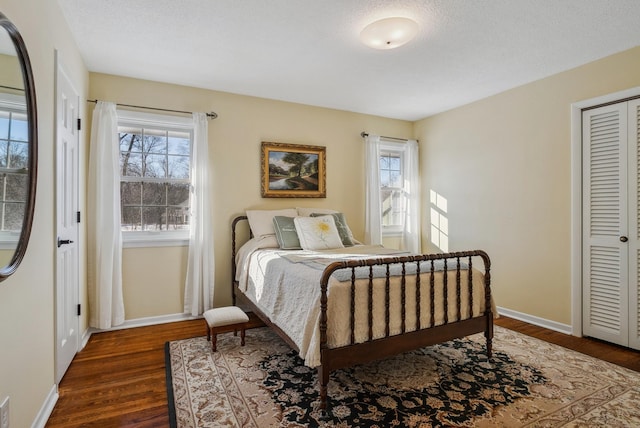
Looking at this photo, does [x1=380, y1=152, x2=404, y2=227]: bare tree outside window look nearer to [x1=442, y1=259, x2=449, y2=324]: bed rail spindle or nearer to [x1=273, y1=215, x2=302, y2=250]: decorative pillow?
[x1=273, y1=215, x2=302, y2=250]: decorative pillow

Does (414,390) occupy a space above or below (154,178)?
below

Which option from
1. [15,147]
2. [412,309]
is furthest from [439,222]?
[15,147]

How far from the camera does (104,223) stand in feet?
10.5

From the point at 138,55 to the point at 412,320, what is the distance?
3.15 meters

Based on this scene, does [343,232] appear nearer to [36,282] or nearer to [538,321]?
[538,321]

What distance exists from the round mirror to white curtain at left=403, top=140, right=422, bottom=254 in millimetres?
4262

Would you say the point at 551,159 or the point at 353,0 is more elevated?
the point at 353,0

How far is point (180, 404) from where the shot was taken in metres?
2.02

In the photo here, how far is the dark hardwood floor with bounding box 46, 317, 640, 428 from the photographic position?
190 centimetres

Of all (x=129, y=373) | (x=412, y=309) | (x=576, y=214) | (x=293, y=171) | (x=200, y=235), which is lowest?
(x=129, y=373)

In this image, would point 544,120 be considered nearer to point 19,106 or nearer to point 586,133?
point 586,133

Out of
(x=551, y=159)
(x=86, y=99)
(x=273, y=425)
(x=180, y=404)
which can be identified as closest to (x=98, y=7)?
(x=86, y=99)

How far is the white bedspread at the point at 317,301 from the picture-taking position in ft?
6.54

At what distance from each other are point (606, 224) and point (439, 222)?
6.35ft
